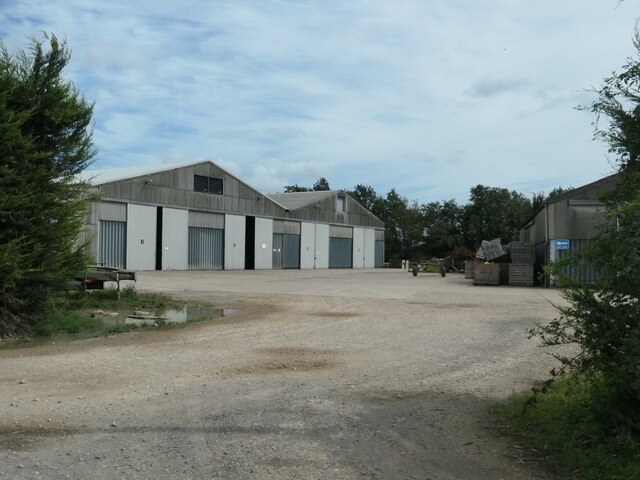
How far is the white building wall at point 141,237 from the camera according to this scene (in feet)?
127

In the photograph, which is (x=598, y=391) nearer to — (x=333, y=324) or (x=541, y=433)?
(x=541, y=433)

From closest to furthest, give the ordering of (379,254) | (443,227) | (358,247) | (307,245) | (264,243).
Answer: (264,243), (307,245), (358,247), (379,254), (443,227)

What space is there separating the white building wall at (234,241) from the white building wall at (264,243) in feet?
5.02

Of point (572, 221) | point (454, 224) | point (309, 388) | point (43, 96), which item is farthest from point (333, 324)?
point (454, 224)

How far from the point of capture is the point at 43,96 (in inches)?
469

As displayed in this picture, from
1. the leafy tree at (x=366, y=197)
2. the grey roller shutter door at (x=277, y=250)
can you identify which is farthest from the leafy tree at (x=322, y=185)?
the grey roller shutter door at (x=277, y=250)

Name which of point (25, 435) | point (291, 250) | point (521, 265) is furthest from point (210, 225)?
point (25, 435)

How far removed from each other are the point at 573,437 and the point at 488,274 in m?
27.4

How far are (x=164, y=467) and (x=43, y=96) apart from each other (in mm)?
9535

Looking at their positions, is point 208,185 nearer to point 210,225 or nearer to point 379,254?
point 210,225

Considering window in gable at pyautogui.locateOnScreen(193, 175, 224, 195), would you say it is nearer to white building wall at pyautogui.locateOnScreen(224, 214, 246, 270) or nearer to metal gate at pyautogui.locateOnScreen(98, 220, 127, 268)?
white building wall at pyautogui.locateOnScreen(224, 214, 246, 270)

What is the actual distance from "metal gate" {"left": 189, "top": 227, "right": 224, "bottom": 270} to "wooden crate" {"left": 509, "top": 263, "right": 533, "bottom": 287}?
22.4 metres

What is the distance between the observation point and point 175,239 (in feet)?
138

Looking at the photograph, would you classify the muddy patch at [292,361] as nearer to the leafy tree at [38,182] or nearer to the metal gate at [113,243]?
the leafy tree at [38,182]
